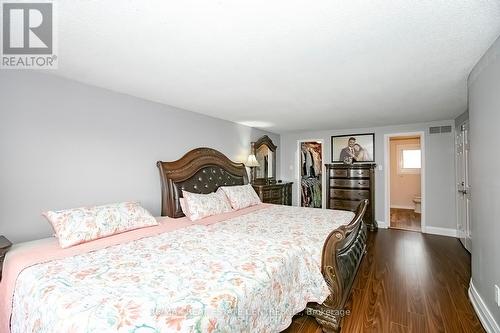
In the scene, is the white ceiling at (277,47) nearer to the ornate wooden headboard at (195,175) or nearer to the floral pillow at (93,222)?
the ornate wooden headboard at (195,175)

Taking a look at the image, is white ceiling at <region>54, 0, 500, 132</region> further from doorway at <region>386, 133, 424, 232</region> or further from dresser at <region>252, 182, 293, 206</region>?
doorway at <region>386, 133, 424, 232</region>

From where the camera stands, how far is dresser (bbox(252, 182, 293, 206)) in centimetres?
458

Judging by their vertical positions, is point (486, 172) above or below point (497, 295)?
above

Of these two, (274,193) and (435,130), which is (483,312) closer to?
(274,193)

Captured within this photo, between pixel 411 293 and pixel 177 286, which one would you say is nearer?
pixel 177 286

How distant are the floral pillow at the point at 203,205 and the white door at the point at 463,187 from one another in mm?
3621

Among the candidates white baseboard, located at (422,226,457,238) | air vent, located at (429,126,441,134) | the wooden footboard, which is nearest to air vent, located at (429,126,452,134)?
air vent, located at (429,126,441,134)

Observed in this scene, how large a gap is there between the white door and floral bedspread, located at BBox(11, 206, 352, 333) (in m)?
3.07

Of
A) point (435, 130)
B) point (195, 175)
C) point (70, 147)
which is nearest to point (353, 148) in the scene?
point (435, 130)

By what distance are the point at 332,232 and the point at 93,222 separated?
2071 millimetres

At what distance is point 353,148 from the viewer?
17.7 feet

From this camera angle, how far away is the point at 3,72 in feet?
6.46

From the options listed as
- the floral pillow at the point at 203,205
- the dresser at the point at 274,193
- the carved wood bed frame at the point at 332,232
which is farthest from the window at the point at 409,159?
the floral pillow at the point at 203,205

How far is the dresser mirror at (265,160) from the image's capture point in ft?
16.6
